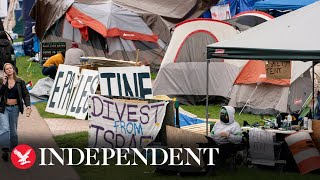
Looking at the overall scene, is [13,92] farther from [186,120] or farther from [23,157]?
[186,120]

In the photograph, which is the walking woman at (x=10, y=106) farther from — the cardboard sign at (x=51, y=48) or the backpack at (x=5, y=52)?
the cardboard sign at (x=51, y=48)

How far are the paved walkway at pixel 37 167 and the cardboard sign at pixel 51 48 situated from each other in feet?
37.1

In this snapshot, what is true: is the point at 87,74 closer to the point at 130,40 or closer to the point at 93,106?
the point at 93,106

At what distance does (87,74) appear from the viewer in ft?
65.2

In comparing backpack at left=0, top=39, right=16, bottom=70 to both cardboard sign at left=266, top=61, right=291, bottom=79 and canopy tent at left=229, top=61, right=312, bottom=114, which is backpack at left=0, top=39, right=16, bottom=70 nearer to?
canopy tent at left=229, top=61, right=312, bottom=114

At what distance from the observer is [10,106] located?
14617mm

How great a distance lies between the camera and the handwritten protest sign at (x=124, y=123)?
1498 cm

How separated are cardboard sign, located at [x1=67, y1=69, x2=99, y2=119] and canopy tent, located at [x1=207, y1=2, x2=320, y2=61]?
17.7 ft

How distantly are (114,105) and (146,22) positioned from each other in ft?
53.4

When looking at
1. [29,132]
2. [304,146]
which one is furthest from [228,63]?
[304,146]

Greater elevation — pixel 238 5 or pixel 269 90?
pixel 238 5

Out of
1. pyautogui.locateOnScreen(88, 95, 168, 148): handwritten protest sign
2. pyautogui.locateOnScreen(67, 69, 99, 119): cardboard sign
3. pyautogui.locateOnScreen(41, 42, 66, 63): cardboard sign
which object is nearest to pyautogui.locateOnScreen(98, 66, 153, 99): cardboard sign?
pyautogui.locateOnScreen(67, 69, 99, 119): cardboard sign

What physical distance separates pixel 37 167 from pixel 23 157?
0.74m

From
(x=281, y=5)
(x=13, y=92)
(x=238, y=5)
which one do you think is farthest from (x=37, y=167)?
(x=238, y=5)
